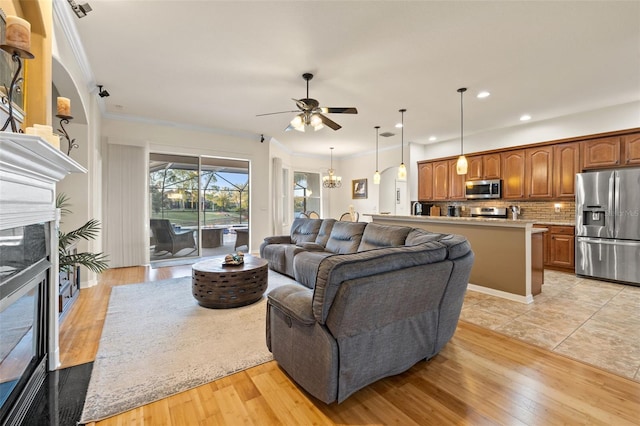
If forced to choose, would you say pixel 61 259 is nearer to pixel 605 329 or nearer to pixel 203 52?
pixel 203 52

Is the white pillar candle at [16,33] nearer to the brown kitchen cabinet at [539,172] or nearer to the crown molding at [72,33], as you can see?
the crown molding at [72,33]

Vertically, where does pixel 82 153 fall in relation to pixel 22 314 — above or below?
above

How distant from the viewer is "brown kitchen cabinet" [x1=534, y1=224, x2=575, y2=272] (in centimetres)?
495

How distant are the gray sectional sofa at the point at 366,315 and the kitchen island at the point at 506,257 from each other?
1849 millimetres

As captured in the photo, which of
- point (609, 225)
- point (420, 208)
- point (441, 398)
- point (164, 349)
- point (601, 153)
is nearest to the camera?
point (441, 398)

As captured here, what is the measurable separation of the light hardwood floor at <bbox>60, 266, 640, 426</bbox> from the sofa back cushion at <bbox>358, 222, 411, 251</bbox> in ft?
4.63

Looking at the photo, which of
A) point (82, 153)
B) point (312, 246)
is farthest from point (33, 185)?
point (312, 246)

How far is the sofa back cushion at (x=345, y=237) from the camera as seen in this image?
13.8 feet

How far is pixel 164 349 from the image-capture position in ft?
7.73

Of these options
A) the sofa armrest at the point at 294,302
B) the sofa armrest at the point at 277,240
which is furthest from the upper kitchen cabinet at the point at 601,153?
the sofa armrest at the point at 294,302

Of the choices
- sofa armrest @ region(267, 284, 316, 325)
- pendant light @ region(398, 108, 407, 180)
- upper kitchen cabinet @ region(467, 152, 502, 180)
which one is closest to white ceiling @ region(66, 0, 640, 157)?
pendant light @ region(398, 108, 407, 180)

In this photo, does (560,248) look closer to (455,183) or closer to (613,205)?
(613,205)

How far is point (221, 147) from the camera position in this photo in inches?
246

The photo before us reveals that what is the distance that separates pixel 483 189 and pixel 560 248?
1705 millimetres
